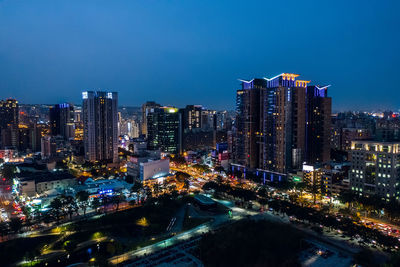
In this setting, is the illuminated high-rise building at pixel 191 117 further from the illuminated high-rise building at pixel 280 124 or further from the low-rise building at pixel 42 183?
the low-rise building at pixel 42 183

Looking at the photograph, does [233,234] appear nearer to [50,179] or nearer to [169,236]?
[169,236]

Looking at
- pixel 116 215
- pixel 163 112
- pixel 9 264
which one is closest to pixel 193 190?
pixel 116 215

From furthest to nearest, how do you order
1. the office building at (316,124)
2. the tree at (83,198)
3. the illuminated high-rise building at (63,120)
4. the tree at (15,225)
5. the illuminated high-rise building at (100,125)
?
1. the illuminated high-rise building at (63,120)
2. the illuminated high-rise building at (100,125)
3. the office building at (316,124)
4. the tree at (83,198)
5. the tree at (15,225)

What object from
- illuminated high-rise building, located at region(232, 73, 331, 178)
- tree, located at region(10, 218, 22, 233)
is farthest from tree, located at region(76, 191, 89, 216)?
illuminated high-rise building, located at region(232, 73, 331, 178)

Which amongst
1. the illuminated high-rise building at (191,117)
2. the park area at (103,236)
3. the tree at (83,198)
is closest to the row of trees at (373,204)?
the park area at (103,236)

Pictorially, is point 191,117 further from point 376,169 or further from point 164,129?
point 376,169

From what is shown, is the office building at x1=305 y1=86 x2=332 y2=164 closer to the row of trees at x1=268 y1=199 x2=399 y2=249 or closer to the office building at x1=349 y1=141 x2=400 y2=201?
the office building at x1=349 y1=141 x2=400 y2=201

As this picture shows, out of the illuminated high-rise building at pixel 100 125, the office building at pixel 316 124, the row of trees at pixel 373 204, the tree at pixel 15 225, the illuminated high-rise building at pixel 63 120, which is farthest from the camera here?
the illuminated high-rise building at pixel 63 120

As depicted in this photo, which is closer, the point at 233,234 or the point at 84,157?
the point at 233,234
